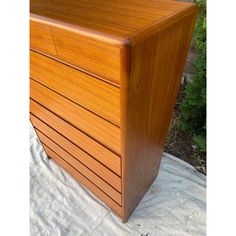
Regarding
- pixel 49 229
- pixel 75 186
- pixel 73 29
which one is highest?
pixel 73 29

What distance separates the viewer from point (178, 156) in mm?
1708

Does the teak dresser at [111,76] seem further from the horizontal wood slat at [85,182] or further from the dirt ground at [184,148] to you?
the dirt ground at [184,148]

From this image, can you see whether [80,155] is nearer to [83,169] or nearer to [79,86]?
[83,169]

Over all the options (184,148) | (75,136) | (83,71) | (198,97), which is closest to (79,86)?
(83,71)

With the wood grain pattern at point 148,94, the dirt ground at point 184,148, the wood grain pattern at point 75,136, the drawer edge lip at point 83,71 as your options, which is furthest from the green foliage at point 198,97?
the drawer edge lip at point 83,71

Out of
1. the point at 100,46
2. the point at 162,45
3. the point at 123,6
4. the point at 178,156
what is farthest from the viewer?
the point at 178,156

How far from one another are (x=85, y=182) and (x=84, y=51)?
93 cm

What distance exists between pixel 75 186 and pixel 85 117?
0.76 meters

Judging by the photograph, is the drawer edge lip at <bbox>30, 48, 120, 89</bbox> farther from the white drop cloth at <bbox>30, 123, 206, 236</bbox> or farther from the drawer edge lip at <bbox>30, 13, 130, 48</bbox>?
the white drop cloth at <bbox>30, 123, 206, 236</bbox>

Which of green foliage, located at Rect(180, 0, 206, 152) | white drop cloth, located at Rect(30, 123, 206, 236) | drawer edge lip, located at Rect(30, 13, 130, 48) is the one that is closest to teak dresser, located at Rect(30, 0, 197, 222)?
drawer edge lip, located at Rect(30, 13, 130, 48)

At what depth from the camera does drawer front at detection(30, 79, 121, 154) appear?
0.83 metres

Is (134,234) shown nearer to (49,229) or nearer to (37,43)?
(49,229)

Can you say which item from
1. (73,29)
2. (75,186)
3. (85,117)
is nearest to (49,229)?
(75,186)

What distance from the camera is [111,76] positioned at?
2.14 feet
